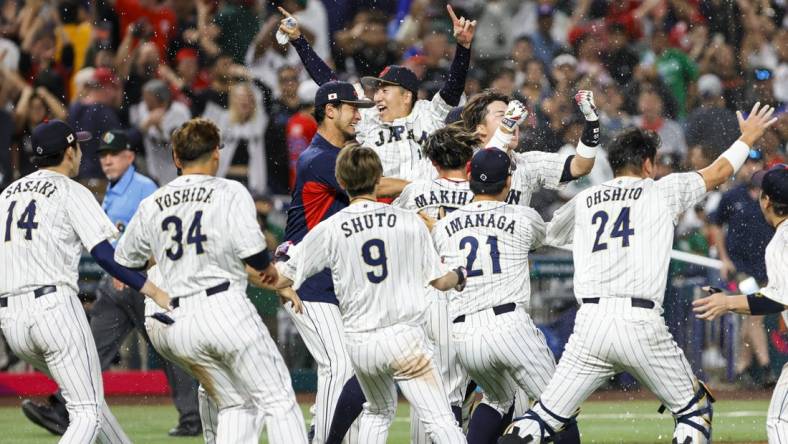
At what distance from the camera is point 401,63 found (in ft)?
52.6

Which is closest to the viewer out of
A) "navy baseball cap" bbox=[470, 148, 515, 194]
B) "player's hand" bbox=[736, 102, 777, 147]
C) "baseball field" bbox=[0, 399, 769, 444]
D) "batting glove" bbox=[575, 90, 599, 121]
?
"navy baseball cap" bbox=[470, 148, 515, 194]

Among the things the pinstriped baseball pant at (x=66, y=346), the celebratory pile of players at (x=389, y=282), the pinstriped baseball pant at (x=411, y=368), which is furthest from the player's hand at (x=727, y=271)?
the pinstriped baseball pant at (x=66, y=346)

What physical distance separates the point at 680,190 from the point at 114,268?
302cm

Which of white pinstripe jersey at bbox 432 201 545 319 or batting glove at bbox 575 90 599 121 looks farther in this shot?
batting glove at bbox 575 90 599 121

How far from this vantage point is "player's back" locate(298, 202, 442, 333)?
23.7 feet

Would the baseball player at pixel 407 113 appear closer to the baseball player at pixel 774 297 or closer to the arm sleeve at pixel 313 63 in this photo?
the arm sleeve at pixel 313 63

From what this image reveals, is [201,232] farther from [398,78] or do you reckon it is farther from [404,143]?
[398,78]

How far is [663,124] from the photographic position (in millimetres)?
15945

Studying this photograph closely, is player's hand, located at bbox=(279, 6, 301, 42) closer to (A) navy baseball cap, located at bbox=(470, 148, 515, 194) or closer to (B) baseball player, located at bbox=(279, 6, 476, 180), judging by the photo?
(B) baseball player, located at bbox=(279, 6, 476, 180)

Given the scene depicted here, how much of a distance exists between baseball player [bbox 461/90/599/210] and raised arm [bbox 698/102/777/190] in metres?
0.73

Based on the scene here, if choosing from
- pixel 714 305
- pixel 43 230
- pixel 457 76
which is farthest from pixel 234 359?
pixel 457 76

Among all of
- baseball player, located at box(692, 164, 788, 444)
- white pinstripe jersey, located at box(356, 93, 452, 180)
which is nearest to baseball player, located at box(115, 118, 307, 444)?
baseball player, located at box(692, 164, 788, 444)

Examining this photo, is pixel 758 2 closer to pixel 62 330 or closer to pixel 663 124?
pixel 663 124

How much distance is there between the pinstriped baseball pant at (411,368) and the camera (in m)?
7.16
